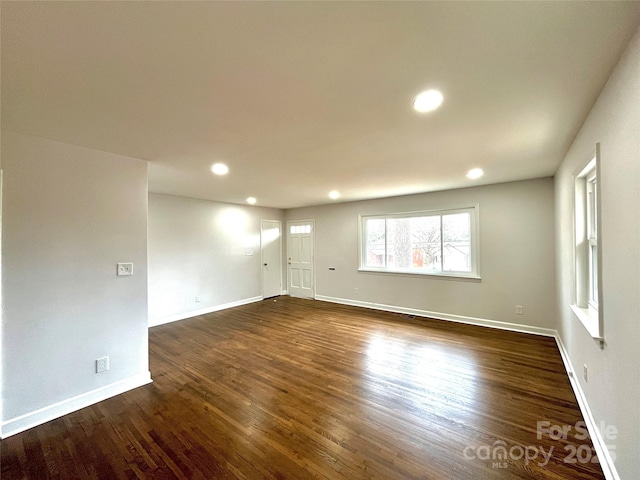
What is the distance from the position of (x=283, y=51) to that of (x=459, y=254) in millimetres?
4471

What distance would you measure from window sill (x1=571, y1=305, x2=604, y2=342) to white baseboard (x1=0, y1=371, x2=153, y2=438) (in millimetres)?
3881

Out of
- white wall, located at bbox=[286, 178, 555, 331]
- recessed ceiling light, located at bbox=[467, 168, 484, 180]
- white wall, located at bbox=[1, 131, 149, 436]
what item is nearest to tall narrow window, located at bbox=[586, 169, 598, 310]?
recessed ceiling light, located at bbox=[467, 168, 484, 180]

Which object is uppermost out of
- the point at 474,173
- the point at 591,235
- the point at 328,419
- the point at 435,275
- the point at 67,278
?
the point at 474,173

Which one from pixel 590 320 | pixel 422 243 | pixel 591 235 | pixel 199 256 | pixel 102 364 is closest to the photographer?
pixel 590 320

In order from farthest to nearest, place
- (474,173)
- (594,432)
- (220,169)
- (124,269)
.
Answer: (474,173) → (220,169) → (124,269) → (594,432)

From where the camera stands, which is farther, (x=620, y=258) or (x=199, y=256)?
(x=199, y=256)

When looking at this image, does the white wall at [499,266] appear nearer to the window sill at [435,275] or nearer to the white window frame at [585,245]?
the window sill at [435,275]

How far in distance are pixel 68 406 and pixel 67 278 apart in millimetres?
1125

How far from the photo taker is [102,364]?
2.50 m

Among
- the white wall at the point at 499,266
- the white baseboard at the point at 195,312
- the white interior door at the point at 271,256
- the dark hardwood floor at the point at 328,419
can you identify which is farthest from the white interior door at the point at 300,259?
the dark hardwood floor at the point at 328,419

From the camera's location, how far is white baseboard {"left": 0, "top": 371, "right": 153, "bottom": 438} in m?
2.03

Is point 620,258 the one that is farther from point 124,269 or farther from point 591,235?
point 124,269

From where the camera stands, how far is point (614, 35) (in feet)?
3.82

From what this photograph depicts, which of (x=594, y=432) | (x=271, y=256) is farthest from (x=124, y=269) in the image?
(x=271, y=256)
